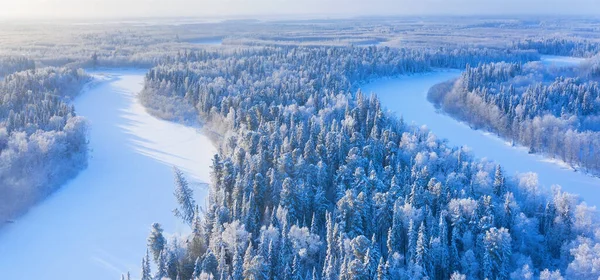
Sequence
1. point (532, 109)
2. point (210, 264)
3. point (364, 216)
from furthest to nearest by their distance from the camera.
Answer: point (532, 109), point (364, 216), point (210, 264)

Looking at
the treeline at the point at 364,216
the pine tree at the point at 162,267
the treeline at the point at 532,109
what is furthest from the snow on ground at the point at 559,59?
A: the pine tree at the point at 162,267

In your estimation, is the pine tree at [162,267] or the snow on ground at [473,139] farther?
the snow on ground at [473,139]

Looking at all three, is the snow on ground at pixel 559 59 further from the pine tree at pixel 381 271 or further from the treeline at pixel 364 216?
the pine tree at pixel 381 271

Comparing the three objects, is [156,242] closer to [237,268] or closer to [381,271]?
[237,268]

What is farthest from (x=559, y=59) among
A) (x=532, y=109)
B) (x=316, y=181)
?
(x=316, y=181)

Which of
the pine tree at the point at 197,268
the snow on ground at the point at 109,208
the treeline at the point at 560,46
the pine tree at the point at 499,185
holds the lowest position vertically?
the snow on ground at the point at 109,208

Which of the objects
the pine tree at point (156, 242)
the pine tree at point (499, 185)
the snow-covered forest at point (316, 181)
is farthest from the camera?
the pine tree at point (499, 185)
